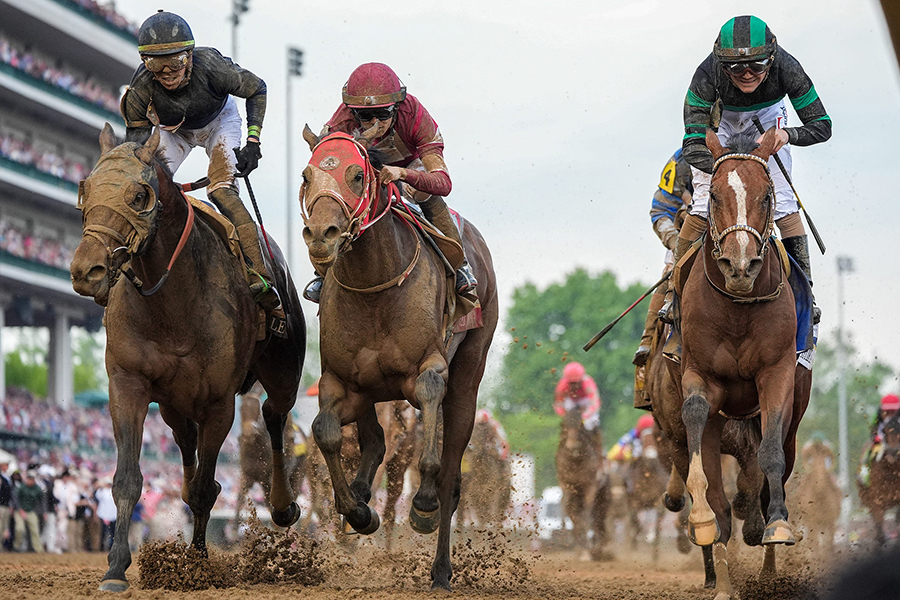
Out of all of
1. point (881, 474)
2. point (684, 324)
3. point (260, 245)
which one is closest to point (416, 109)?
point (260, 245)

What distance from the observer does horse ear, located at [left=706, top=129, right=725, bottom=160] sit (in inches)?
282

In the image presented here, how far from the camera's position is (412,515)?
7543mm

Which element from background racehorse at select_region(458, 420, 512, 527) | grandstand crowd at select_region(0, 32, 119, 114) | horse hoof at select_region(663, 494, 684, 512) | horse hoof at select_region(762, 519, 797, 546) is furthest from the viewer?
grandstand crowd at select_region(0, 32, 119, 114)

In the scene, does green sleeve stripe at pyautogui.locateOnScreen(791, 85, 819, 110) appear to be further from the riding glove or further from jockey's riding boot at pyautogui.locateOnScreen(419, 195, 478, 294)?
the riding glove

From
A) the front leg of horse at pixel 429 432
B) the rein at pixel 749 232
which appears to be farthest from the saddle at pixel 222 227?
the rein at pixel 749 232

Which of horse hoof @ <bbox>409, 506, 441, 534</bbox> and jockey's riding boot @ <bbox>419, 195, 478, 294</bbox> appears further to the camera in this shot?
jockey's riding boot @ <bbox>419, 195, 478, 294</bbox>

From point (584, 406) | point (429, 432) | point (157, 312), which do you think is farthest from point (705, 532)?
point (584, 406)

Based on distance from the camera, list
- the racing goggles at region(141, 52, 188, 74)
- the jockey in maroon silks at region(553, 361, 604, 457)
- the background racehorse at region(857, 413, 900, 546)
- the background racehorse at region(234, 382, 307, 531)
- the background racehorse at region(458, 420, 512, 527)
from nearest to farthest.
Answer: the racing goggles at region(141, 52, 188, 74) < the background racehorse at region(857, 413, 900, 546) < the background racehorse at region(234, 382, 307, 531) < the background racehorse at region(458, 420, 512, 527) < the jockey in maroon silks at region(553, 361, 604, 457)

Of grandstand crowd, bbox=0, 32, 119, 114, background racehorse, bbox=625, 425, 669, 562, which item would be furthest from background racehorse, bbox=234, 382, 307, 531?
grandstand crowd, bbox=0, 32, 119, 114

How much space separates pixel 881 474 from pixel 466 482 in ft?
19.2

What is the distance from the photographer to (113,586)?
21.4ft

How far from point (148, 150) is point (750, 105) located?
3.83m

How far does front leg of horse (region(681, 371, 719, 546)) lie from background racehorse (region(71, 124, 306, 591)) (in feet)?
9.35

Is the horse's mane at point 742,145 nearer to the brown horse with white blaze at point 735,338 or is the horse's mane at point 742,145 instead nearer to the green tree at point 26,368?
the brown horse with white blaze at point 735,338
